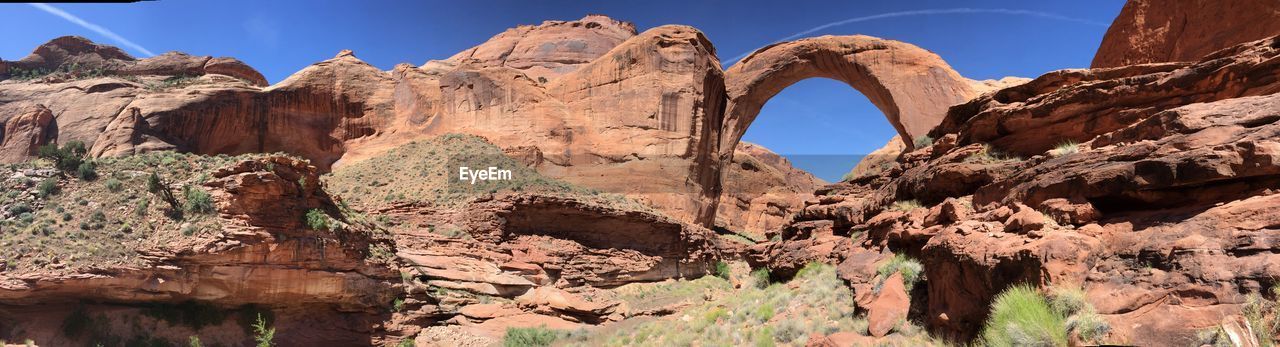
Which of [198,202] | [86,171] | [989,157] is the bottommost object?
[198,202]

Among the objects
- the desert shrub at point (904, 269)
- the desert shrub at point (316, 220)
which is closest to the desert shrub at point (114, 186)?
the desert shrub at point (316, 220)

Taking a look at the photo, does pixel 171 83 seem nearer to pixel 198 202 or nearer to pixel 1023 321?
pixel 198 202

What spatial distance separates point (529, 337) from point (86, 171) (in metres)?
12.1

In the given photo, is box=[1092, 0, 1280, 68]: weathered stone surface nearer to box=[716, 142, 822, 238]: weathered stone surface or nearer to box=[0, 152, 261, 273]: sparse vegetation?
box=[0, 152, 261, 273]: sparse vegetation

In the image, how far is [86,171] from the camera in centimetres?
1681

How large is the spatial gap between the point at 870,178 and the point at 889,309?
8.87 metres

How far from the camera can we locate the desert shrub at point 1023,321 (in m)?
4.99

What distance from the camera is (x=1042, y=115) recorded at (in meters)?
9.16

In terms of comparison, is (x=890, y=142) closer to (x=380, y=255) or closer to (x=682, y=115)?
(x=682, y=115)

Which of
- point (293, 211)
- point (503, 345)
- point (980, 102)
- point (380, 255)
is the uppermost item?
point (980, 102)

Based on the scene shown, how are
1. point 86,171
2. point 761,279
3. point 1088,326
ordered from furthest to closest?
point 86,171 < point 761,279 < point 1088,326

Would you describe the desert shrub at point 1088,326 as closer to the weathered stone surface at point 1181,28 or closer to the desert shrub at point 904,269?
the desert shrub at point 904,269

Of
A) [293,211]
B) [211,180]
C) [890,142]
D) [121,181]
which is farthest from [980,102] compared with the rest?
[890,142]

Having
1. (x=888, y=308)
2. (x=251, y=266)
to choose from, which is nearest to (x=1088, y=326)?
(x=888, y=308)
